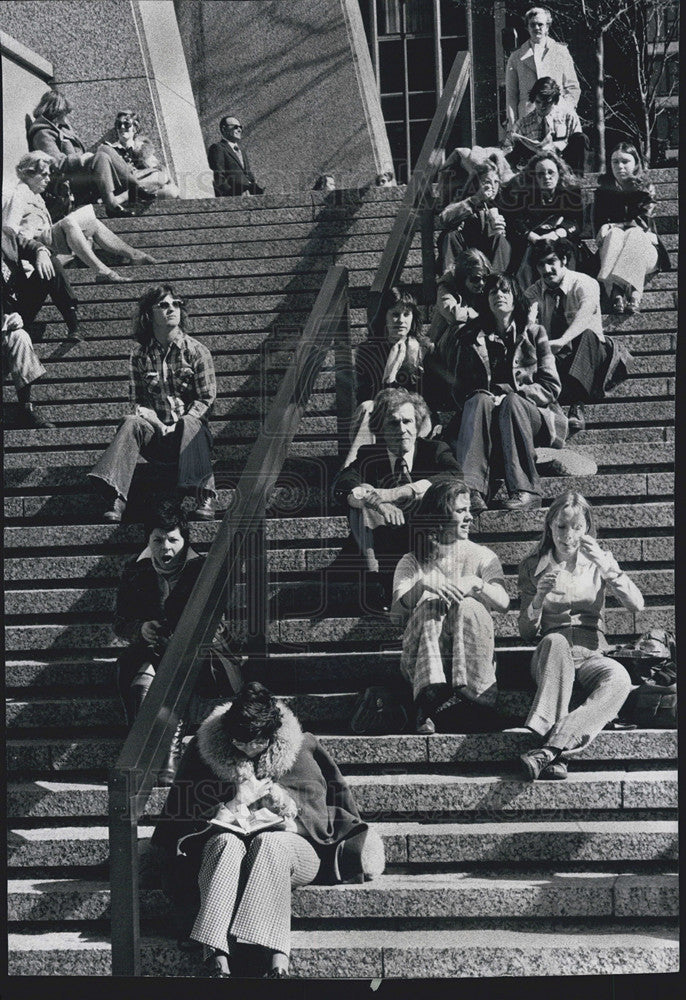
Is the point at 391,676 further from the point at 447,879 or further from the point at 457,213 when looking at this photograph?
the point at 457,213

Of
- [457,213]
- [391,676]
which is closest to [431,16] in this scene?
[457,213]

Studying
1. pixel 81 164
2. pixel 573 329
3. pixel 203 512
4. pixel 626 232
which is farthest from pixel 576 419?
pixel 81 164

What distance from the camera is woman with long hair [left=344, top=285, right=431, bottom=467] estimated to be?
7812 millimetres

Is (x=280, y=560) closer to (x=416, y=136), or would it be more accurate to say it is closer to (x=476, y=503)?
(x=476, y=503)

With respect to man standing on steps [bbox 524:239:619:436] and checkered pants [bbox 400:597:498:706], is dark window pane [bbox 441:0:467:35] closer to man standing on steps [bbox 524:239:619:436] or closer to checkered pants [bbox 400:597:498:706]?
man standing on steps [bbox 524:239:619:436]

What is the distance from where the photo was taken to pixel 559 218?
29.0 feet

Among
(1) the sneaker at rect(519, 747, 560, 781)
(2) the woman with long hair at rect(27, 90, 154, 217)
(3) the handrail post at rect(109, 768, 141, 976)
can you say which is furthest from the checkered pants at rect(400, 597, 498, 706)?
(2) the woman with long hair at rect(27, 90, 154, 217)

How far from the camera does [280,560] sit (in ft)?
22.7

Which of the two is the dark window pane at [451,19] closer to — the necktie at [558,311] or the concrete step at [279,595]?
the necktie at [558,311]

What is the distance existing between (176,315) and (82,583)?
58.6 inches

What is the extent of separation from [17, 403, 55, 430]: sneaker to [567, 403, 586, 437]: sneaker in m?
2.72

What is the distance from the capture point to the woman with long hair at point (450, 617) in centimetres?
606

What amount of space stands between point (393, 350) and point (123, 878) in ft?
10.7

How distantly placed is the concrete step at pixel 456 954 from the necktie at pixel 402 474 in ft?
6.75
